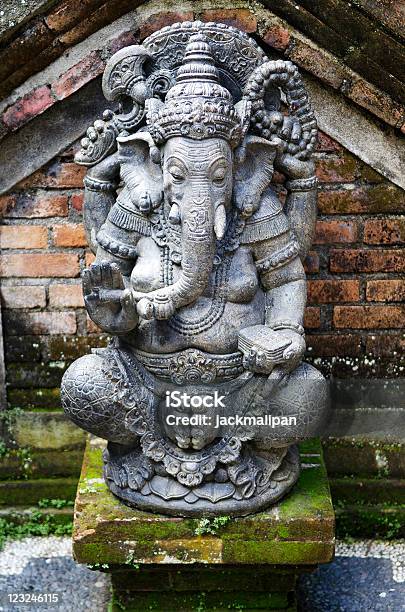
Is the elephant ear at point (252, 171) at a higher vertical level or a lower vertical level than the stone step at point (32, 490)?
higher

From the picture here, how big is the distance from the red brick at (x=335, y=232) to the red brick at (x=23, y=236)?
3.57 ft

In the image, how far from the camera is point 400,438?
353 centimetres

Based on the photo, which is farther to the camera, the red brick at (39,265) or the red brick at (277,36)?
the red brick at (39,265)

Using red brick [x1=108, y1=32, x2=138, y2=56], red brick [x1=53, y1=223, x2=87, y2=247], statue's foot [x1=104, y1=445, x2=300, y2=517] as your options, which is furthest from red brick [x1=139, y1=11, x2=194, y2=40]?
statue's foot [x1=104, y1=445, x2=300, y2=517]

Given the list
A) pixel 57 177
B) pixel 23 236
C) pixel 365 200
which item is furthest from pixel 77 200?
pixel 365 200

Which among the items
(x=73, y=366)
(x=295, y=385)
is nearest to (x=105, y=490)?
(x=73, y=366)

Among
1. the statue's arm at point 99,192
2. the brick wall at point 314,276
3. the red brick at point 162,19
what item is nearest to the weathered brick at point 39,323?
the brick wall at point 314,276

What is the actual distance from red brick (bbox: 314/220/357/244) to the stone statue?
628 mm

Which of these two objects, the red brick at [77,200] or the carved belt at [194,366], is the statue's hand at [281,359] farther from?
the red brick at [77,200]

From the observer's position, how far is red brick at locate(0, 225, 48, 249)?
3398mm

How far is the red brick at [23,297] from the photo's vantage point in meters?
3.46

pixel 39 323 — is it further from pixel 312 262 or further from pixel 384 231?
pixel 384 231

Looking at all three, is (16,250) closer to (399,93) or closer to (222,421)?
(222,421)

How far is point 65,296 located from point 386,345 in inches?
51.9
